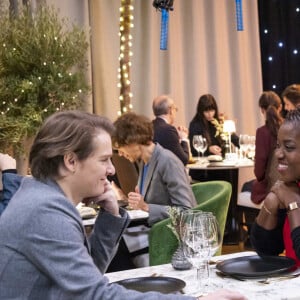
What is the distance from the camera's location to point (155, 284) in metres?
1.76

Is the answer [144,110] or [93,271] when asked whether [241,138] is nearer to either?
[144,110]

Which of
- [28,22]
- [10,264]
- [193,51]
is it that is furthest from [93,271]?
[193,51]

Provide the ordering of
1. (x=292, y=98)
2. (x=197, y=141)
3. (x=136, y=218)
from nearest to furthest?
(x=136, y=218) < (x=292, y=98) < (x=197, y=141)

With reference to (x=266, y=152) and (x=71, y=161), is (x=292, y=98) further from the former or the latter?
(x=71, y=161)

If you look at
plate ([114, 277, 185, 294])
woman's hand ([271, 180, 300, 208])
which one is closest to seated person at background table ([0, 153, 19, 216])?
plate ([114, 277, 185, 294])

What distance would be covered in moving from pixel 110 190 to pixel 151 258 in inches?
45.0

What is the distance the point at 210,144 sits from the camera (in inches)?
248

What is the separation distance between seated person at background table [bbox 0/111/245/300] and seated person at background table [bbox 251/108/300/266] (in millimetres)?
600

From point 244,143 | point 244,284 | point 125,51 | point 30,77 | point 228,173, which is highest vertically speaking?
point 125,51

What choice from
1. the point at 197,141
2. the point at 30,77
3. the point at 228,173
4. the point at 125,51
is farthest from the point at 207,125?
the point at 30,77

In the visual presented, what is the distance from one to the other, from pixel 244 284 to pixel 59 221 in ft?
2.26

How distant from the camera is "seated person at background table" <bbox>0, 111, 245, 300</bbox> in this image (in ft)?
4.11

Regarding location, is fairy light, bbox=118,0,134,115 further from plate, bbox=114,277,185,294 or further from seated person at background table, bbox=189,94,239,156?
plate, bbox=114,277,185,294

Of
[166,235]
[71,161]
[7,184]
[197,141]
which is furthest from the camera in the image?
[197,141]
